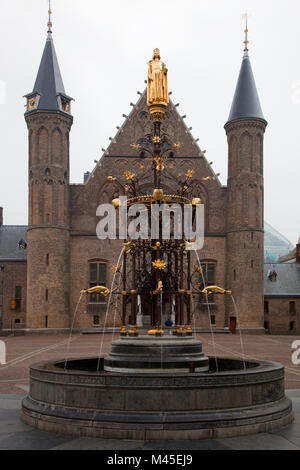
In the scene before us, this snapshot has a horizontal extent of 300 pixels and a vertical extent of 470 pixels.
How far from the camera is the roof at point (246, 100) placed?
148 feet

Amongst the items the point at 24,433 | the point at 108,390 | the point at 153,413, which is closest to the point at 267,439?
the point at 153,413

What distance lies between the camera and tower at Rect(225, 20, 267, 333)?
145 ft

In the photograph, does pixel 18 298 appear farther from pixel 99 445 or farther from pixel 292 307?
pixel 99 445

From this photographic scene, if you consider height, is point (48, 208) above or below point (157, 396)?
above

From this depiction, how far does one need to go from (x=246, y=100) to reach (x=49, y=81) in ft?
54.5

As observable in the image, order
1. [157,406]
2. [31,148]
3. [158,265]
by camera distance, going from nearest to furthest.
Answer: [157,406] → [158,265] → [31,148]

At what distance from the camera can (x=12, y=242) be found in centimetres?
5116

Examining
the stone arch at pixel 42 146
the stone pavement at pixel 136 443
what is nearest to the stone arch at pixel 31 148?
the stone arch at pixel 42 146

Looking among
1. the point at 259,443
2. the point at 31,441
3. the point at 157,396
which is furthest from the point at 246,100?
the point at 31,441

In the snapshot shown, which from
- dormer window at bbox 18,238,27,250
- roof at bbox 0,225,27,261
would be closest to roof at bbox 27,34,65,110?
dormer window at bbox 18,238,27,250

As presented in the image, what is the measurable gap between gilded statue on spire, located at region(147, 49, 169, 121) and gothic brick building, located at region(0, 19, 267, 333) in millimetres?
30125

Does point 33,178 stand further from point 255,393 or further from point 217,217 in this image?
point 255,393

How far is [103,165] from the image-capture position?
46094mm

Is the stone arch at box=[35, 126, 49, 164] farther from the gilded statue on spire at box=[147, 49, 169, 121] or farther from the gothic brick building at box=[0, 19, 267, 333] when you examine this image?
the gilded statue on spire at box=[147, 49, 169, 121]
